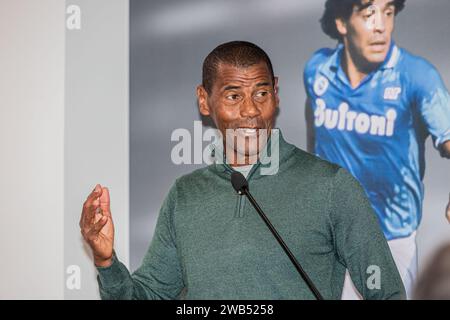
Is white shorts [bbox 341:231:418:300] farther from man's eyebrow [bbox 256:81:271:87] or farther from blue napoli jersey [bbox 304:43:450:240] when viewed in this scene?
man's eyebrow [bbox 256:81:271:87]

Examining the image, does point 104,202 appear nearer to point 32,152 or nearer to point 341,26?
point 32,152

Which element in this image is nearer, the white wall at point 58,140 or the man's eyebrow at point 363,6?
the man's eyebrow at point 363,6

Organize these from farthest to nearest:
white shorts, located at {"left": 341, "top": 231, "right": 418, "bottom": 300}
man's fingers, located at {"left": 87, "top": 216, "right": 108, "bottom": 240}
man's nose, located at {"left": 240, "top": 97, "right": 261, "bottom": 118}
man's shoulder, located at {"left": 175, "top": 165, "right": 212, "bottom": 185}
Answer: white shorts, located at {"left": 341, "top": 231, "right": 418, "bottom": 300} < man's shoulder, located at {"left": 175, "top": 165, "right": 212, "bottom": 185} < man's nose, located at {"left": 240, "top": 97, "right": 261, "bottom": 118} < man's fingers, located at {"left": 87, "top": 216, "right": 108, "bottom": 240}

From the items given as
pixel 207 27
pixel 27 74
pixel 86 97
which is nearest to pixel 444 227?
pixel 207 27

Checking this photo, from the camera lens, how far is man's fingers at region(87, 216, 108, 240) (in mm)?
1521

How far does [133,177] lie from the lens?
210cm

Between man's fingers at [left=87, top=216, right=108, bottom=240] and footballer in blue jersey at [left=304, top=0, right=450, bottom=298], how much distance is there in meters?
0.73

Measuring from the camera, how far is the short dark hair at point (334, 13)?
1.99m

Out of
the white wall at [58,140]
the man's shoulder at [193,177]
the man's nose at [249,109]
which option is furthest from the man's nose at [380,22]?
the white wall at [58,140]

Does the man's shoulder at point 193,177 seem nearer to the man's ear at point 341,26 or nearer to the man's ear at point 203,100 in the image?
the man's ear at point 203,100

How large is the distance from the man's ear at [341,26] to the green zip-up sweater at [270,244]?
0.44 m

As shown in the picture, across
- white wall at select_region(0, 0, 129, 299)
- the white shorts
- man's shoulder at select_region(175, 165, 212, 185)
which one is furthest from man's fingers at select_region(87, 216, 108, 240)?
the white shorts

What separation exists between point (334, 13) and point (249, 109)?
0.49m

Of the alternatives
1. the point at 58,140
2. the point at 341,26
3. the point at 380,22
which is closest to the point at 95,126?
the point at 58,140
